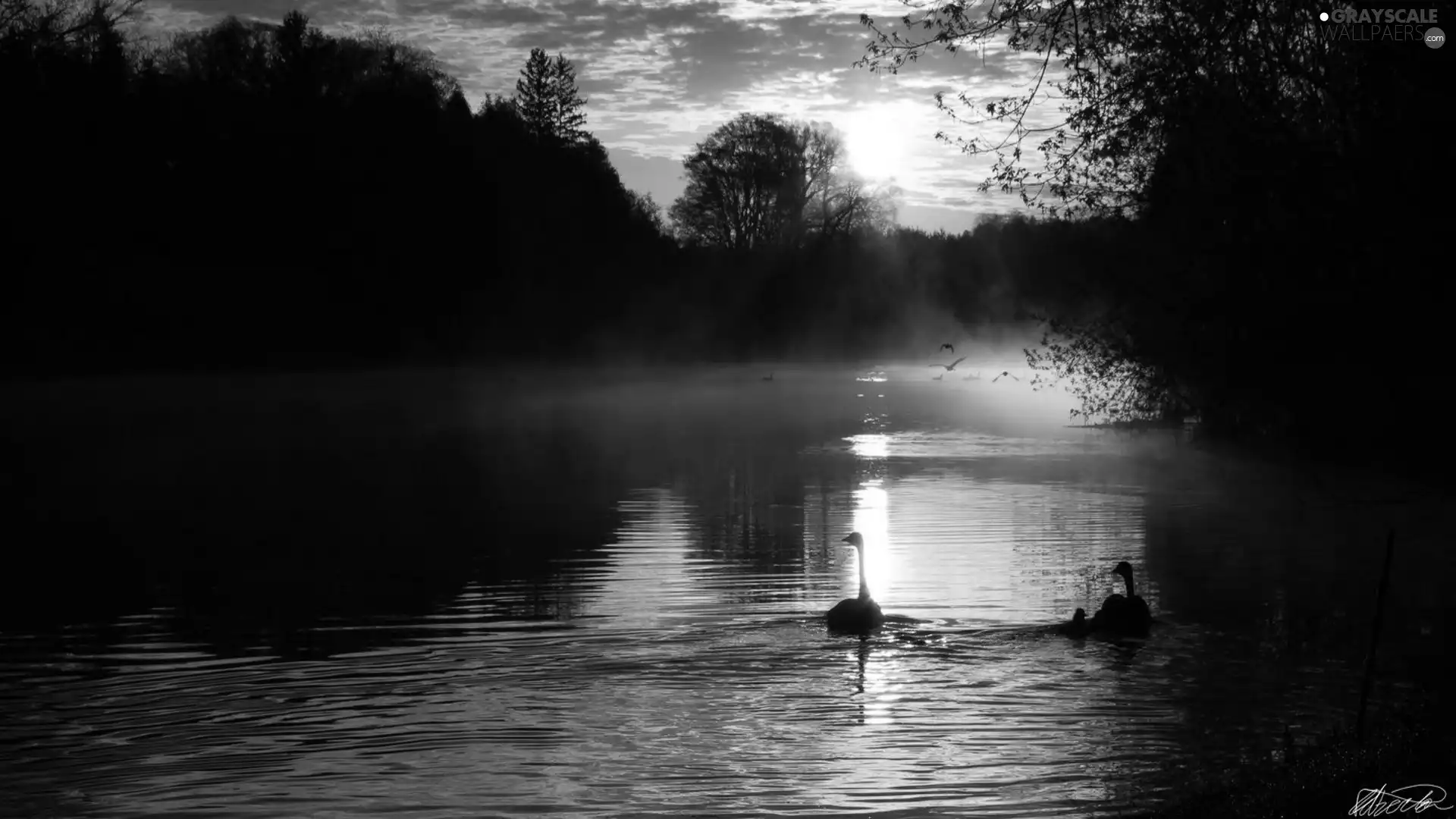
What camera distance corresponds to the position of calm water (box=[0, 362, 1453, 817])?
8375 mm

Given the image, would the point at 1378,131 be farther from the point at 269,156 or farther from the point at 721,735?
the point at 269,156

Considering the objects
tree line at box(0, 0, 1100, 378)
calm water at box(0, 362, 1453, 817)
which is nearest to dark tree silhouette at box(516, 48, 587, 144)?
tree line at box(0, 0, 1100, 378)

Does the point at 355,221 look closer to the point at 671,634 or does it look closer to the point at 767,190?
the point at 767,190

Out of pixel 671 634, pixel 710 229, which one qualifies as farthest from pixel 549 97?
pixel 671 634

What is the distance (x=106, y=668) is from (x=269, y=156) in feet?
154

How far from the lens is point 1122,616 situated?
39.0 ft

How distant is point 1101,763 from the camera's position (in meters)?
8.56
